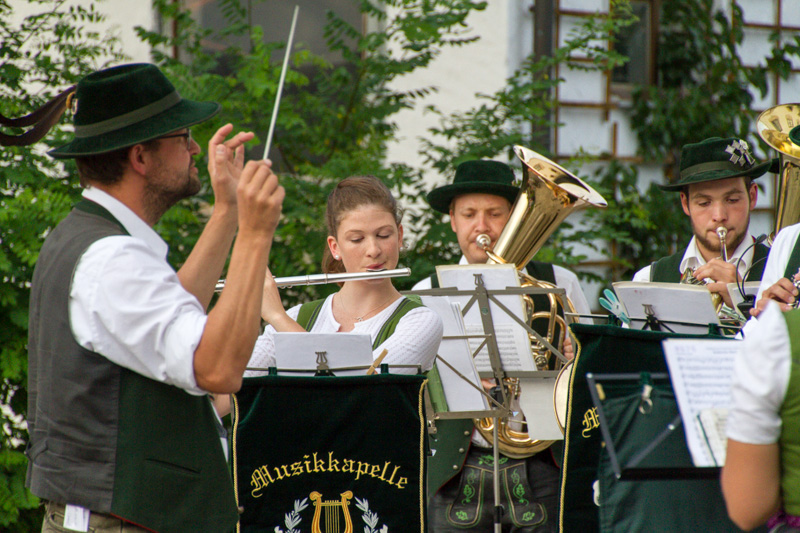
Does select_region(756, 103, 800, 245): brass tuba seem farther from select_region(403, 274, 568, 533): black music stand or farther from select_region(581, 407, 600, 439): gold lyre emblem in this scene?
select_region(581, 407, 600, 439): gold lyre emblem

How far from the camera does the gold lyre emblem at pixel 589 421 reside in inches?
105

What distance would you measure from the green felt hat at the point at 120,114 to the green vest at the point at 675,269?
2559 mm

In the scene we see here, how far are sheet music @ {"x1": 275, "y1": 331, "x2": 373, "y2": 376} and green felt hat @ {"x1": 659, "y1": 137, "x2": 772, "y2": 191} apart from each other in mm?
1927

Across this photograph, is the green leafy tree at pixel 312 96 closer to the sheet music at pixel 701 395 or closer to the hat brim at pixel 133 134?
the hat brim at pixel 133 134

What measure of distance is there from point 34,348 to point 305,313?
1233mm

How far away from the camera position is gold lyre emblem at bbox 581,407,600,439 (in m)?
2.68

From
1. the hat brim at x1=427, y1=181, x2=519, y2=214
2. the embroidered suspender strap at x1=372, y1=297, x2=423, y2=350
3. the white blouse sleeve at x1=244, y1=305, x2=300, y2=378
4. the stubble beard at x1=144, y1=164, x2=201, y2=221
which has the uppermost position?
the hat brim at x1=427, y1=181, x2=519, y2=214

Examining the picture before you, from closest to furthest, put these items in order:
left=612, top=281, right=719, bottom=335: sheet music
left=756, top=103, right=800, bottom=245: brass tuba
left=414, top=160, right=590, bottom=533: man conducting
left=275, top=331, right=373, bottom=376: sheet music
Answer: left=275, top=331, right=373, bottom=376: sheet music
left=612, top=281, right=719, bottom=335: sheet music
left=414, top=160, right=590, bottom=533: man conducting
left=756, top=103, right=800, bottom=245: brass tuba

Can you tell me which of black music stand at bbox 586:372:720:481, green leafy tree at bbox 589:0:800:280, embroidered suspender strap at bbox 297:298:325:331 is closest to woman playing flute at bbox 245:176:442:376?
embroidered suspender strap at bbox 297:298:325:331

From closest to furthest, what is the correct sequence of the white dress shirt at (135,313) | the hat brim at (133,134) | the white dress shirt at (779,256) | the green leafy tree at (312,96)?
the white dress shirt at (135,313) → the hat brim at (133,134) → the white dress shirt at (779,256) → the green leafy tree at (312,96)

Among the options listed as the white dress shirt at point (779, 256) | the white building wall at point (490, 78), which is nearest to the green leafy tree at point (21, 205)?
the white building wall at point (490, 78)

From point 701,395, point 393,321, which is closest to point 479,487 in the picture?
point 393,321

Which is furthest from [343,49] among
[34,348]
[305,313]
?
[34,348]

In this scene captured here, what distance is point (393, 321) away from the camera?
2799 millimetres
